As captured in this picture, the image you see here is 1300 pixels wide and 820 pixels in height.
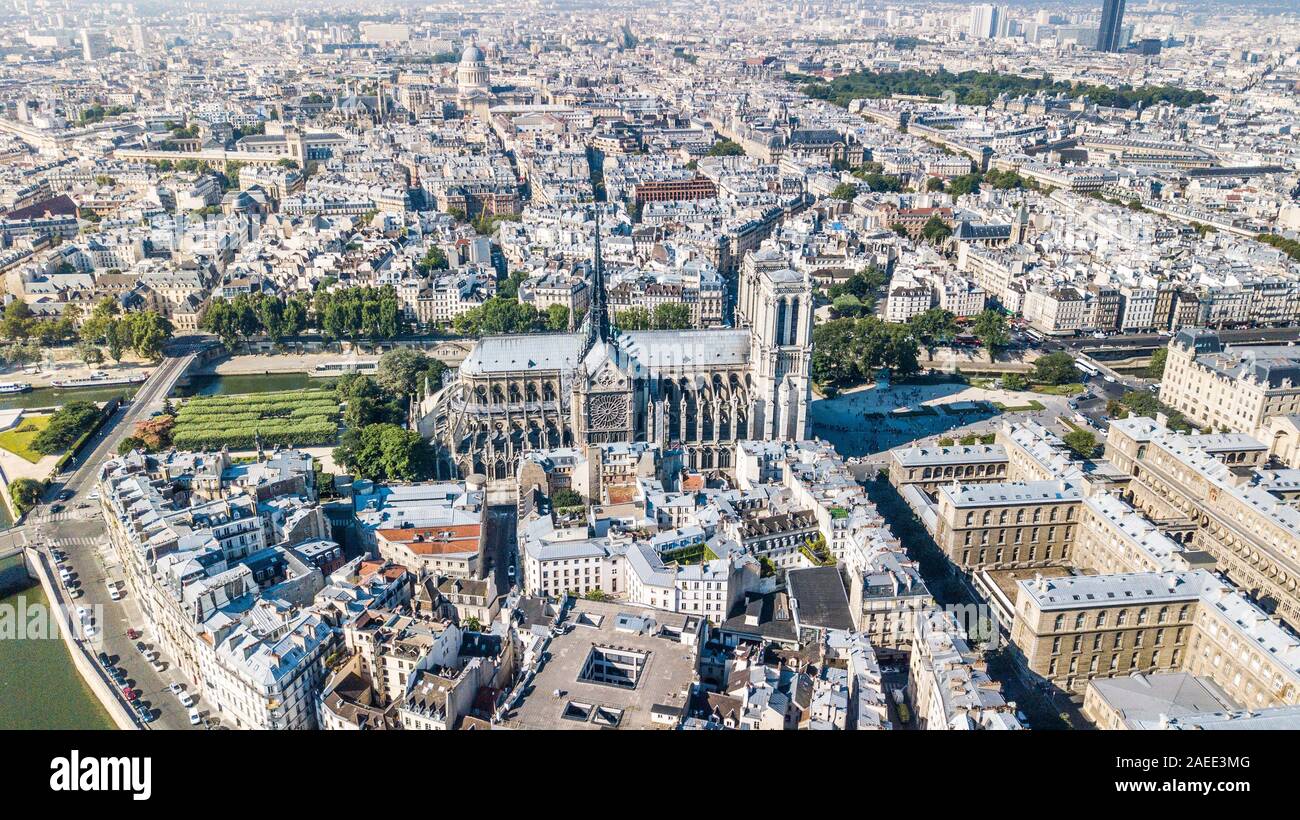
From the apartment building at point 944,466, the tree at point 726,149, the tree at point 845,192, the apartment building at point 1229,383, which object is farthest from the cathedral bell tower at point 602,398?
the tree at point 726,149

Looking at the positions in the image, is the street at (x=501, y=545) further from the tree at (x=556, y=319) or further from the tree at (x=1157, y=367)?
the tree at (x=1157, y=367)

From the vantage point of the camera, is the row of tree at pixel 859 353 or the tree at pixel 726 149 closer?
the row of tree at pixel 859 353

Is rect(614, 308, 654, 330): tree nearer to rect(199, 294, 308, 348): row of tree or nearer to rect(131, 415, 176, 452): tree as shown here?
rect(199, 294, 308, 348): row of tree

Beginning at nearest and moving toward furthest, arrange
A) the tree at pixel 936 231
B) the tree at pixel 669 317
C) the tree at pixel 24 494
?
the tree at pixel 24 494 → the tree at pixel 669 317 → the tree at pixel 936 231

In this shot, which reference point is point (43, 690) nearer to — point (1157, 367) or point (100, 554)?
point (100, 554)

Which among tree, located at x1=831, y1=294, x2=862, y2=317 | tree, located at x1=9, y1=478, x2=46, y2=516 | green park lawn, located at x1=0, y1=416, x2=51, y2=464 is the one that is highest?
tree, located at x1=831, y1=294, x2=862, y2=317

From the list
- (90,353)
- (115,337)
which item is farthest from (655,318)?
(90,353)

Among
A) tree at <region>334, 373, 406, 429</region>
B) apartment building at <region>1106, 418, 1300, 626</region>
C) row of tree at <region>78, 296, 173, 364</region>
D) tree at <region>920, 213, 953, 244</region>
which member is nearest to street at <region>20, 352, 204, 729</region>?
row of tree at <region>78, 296, 173, 364</region>
